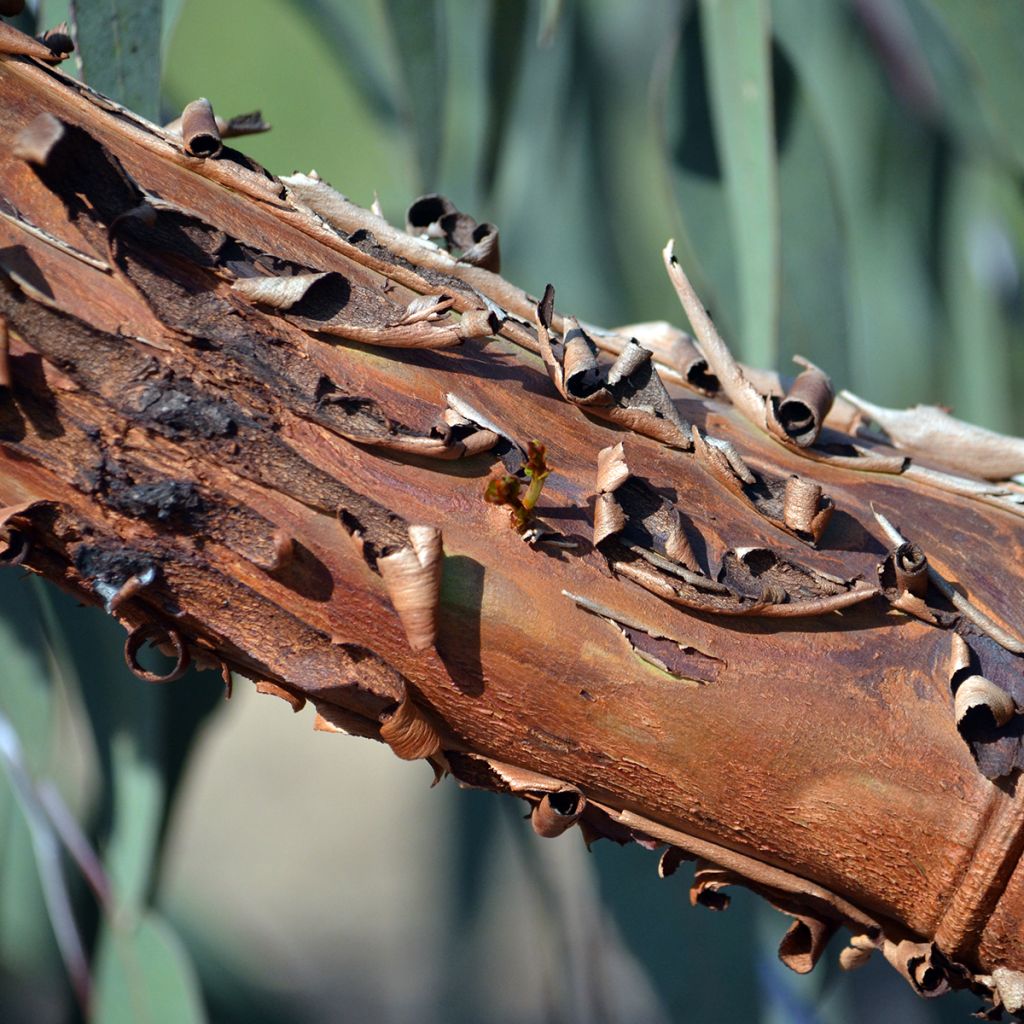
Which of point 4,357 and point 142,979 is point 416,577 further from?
point 142,979

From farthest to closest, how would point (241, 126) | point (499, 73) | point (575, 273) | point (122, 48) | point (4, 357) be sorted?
point (575, 273) → point (499, 73) → point (122, 48) → point (241, 126) → point (4, 357)

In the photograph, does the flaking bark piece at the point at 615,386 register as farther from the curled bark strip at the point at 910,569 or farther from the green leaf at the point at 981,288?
the green leaf at the point at 981,288

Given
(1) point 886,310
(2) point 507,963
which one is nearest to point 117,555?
(1) point 886,310

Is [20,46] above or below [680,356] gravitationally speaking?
above

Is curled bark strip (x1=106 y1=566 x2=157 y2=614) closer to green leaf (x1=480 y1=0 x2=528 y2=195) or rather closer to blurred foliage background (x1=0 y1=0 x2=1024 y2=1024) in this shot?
blurred foliage background (x1=0 y1=0 x2=1024 y2=1024)

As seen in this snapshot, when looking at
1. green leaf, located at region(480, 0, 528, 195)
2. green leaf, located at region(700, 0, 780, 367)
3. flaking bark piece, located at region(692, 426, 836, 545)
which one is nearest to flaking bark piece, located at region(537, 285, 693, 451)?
flaking bark piece, located at region(692, 426, 836, 545)

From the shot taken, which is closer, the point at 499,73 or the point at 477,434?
the point at 477,434

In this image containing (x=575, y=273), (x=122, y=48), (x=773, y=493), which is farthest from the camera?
(x=575, y=273)

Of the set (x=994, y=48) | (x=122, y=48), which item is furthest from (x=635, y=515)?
(x=994, y=48)

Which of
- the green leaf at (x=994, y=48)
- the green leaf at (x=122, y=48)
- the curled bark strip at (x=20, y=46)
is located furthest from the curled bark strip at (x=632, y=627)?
the green leaf at (x=994, y=48)
